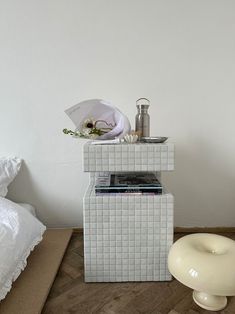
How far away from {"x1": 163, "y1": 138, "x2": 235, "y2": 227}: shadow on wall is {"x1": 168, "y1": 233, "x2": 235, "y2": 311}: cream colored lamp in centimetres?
68

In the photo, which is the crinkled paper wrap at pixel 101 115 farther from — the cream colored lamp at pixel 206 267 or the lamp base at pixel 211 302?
the lamp base at pixel 211 302

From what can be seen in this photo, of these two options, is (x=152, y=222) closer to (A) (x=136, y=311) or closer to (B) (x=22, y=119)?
(A) (x=136, y=311)

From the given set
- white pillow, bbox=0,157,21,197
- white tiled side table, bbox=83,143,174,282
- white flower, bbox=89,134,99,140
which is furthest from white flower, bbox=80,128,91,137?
white pillow, bbox=0,157,21,197

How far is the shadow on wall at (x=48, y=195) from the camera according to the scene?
5.99ft

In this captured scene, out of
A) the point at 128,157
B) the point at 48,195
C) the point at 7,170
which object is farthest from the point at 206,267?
the point at 7,170

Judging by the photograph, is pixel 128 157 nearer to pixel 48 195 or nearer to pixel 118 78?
pixel 118 78

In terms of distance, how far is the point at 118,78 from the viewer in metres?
1.71

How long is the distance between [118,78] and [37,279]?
1332mm

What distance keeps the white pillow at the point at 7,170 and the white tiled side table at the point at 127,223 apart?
0.76 meters

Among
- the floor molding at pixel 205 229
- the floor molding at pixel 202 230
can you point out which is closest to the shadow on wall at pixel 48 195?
the floor molding at pixel 202 230

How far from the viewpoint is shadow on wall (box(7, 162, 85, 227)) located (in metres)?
1.83

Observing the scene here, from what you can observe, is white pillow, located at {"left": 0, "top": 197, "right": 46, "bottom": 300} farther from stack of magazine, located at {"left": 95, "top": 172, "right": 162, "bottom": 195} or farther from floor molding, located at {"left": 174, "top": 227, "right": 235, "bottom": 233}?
floor molding, located at {"left": 174, "top": 227, "right": 235, "bottom": 233}

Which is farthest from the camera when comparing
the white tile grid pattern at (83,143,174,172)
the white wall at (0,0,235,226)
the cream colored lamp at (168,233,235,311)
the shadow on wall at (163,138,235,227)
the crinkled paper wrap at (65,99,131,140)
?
the shadow on wall at (163,138,235,227)

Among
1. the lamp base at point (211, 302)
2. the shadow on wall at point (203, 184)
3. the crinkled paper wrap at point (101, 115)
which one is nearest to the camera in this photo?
the lamp base at point (211, 302)
